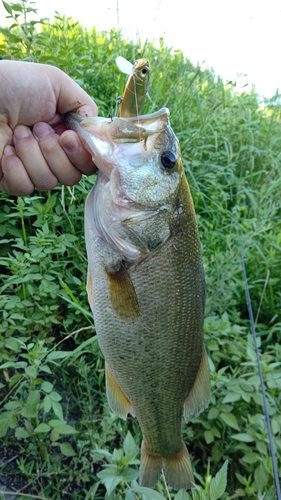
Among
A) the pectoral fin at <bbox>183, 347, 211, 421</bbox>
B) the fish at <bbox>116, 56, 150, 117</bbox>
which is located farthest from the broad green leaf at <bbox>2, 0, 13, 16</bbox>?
the pectoral fin at <bbox>183, 347, 211, 421</bbox>

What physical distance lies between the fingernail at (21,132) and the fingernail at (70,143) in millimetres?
223

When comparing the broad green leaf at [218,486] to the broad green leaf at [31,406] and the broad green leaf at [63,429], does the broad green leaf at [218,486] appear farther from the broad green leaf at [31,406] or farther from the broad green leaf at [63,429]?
the broad green leaf at [31,406]

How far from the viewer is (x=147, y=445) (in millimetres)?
1817

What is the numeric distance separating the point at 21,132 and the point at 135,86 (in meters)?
0.62

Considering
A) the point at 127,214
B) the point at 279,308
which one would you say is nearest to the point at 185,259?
the point at 127,214

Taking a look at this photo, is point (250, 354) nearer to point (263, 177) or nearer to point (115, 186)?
point (115, 186)

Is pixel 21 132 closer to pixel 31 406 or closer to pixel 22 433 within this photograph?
pixel 31 406

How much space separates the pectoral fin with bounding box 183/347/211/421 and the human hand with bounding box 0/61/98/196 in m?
0.85

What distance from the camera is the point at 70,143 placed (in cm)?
155

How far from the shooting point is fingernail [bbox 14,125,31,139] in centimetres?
171

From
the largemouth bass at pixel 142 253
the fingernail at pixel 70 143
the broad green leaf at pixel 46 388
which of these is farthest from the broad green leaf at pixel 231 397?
the fingernail at pixel 70 143

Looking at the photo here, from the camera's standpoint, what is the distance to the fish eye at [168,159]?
1.49 m

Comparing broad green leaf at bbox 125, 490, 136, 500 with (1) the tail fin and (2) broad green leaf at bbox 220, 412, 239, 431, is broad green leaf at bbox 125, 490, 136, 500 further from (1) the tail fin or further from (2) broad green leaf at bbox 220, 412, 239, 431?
(2) broad green leaf at bbox 220, 412, 239, 431

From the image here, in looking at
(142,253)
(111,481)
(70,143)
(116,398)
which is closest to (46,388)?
(116,398)
